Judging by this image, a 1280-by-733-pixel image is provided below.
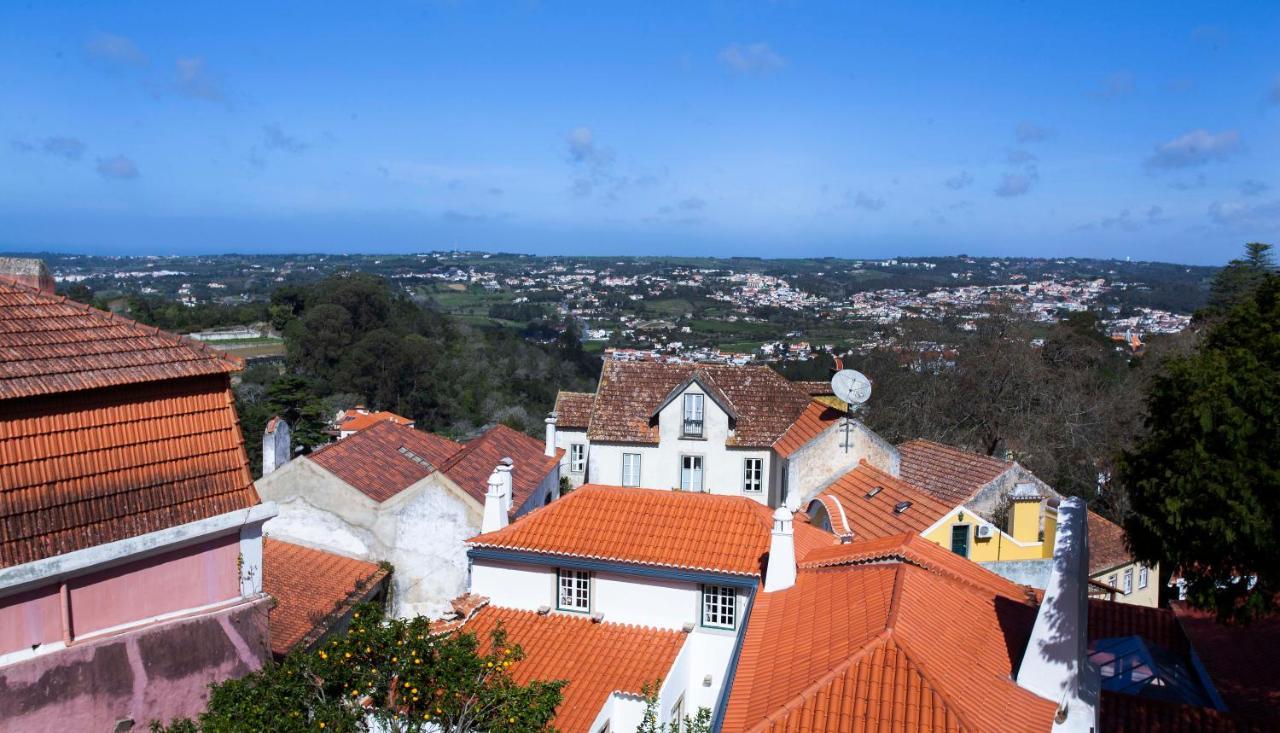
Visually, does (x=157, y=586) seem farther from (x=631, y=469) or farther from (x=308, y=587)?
(x=631, y=469)

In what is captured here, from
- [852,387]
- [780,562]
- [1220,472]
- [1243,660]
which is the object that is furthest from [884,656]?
[852,387]

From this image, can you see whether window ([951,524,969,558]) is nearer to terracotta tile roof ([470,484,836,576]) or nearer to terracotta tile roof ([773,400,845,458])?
terracotta tile roof ([470,484,836,576])

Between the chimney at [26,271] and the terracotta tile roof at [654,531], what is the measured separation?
7.92m

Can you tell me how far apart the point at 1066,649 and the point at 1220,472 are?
268cm

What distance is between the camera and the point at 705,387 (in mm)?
28547

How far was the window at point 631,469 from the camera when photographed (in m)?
29.0

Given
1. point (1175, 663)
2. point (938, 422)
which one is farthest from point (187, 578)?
point (938, 422)

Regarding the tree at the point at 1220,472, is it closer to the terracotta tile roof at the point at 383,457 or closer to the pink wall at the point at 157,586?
the pink wall at the point at 157,586

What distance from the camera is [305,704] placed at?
27.9ft

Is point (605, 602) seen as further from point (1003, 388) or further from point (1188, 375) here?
point (1003, 388)

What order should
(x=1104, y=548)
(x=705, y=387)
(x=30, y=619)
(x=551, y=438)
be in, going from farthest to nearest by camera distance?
(x=705, y=387) < (x=551, y=438) < (x=1104, y=548) < (x=30, y=619)

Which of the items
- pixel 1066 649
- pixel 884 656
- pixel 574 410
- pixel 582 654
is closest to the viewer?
pixel 884 656

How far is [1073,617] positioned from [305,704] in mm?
8598

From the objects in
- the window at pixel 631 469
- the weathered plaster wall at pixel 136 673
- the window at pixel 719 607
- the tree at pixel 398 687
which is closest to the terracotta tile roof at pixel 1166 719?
the window at pixel 719 607
